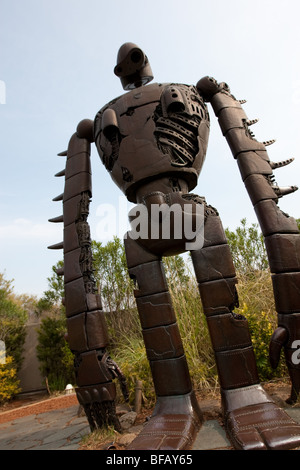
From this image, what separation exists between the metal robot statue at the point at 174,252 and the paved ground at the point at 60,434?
2.9 inches

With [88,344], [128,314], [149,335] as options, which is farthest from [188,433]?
[128,314]

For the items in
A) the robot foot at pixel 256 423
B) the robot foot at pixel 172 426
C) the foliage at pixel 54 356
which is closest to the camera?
the robot foot at pixel 256 423

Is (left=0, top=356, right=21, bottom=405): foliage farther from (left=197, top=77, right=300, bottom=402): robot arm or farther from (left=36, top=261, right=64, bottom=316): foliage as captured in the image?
(left=197, top=77, right=300, bottom=402): robot arm

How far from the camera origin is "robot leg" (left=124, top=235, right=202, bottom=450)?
5.23ft

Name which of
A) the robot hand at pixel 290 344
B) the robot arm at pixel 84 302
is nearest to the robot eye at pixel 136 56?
the robot arm at pixel 84 302

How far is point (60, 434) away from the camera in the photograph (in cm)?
250

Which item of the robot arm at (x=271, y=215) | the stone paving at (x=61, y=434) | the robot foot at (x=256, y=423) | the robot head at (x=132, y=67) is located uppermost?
the robot head at (x=132, y=67)

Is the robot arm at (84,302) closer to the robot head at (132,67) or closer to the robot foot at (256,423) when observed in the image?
the robot head at (132,67)

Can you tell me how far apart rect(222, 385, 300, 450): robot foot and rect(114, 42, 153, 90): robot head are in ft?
6.74

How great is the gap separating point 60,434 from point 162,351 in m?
1.38

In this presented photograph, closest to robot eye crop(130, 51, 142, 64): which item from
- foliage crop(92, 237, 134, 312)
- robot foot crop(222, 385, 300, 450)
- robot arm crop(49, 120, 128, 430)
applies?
robot arm crop(49, 120, 128, 430)

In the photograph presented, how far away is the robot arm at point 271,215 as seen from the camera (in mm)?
1689

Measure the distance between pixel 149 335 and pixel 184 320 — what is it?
1841mm
